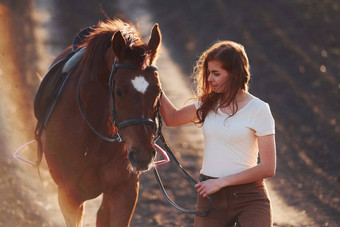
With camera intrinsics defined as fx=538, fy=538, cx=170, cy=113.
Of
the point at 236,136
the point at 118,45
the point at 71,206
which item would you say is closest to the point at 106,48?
the point at 118,45

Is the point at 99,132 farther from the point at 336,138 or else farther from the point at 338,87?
the point at 338,87

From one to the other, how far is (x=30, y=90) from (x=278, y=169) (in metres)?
5.65

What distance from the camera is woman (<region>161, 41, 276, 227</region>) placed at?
332 cm

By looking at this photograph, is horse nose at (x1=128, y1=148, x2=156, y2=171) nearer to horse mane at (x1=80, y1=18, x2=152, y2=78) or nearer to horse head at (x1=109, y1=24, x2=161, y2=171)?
horse head at (x1=109, y1=24, x2=161, y2=171)

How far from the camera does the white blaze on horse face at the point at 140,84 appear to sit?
3453 mm

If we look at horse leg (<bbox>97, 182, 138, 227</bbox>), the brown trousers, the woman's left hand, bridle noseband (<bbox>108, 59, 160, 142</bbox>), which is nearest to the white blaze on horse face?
bridle noseband (<bbox>108, 59, 160, 142</bbox>)

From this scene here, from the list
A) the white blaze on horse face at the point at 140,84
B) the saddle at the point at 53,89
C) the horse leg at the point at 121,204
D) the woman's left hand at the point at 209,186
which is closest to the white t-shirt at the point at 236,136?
the woman's left hand at the point at 209,186

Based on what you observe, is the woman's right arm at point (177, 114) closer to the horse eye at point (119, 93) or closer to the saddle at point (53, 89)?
the horse eye at point (119, 93)

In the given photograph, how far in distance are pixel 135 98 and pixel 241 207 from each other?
962 millimetres

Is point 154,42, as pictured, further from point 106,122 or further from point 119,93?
point 106,122

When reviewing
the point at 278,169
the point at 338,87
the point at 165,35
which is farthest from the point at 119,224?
the point at 165,35

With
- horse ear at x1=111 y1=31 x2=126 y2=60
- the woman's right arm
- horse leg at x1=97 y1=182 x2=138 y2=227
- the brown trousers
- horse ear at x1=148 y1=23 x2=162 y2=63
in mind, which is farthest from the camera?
horse leg at x1=97 y1=182 x2=138 y2=227

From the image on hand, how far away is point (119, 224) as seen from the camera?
13.6ft

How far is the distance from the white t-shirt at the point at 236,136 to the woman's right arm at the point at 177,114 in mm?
360
